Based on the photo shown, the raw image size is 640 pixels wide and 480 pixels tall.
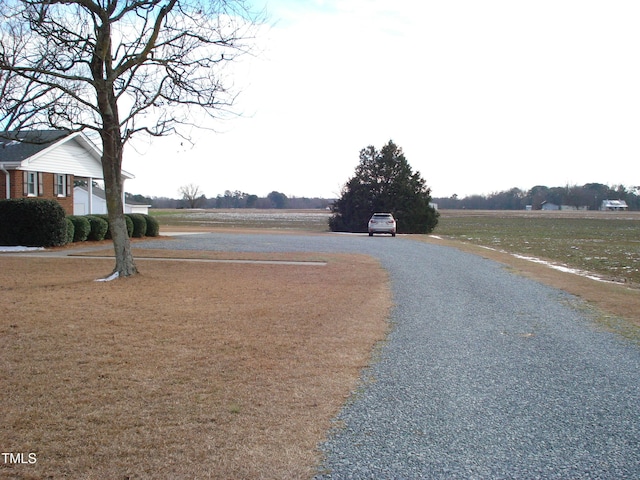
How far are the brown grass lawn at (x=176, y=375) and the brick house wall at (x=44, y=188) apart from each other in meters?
15.9

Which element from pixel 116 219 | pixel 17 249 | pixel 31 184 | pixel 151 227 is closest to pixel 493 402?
pixel 116 219

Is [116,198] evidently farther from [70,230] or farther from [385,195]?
[385,195]

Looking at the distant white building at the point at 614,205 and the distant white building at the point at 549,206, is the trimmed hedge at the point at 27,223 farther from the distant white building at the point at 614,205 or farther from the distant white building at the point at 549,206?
the distant white building at the point at 549,206

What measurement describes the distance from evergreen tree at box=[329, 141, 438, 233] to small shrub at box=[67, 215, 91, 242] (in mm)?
26708

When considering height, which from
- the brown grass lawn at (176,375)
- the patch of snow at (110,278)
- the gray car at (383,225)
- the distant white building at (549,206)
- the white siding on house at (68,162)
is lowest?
the brown grass lawn at (176,375)

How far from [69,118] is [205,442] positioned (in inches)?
406

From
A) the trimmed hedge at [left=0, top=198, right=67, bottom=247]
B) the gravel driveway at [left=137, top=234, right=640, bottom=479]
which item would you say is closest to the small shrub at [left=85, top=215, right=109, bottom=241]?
the trimmed hedge at [left=0, top=198, right=67, bottom=247]

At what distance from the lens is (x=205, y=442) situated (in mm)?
4242

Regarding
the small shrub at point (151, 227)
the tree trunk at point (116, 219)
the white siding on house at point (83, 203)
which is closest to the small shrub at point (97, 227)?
the small shrub at point (151, 227)

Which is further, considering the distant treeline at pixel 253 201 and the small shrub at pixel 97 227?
the distant treeline at pixel 253 201

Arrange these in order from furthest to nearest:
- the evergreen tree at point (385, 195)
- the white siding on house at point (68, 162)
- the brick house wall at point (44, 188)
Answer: the evergreen tree at point (385, 195), the white siding on house at point (68, 162), the brick house wall at point (44, 188)

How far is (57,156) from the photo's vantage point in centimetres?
2806

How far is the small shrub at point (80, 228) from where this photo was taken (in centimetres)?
2317

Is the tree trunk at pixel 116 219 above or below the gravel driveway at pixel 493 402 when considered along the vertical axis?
above
